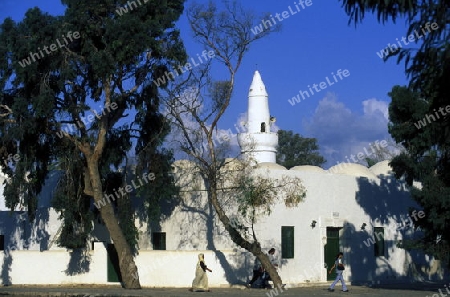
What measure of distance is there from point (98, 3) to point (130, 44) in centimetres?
214

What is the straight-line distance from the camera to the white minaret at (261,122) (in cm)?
3931

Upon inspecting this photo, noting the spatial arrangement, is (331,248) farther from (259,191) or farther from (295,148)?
(295,148)

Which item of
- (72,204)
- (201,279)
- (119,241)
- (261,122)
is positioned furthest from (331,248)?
(261,122)

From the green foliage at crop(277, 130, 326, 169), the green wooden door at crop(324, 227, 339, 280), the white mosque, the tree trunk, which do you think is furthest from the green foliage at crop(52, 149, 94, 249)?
the green foliage at crop(277, 130, 326, 169)

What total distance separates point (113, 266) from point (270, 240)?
20.6 feet

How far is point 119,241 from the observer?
26.7m

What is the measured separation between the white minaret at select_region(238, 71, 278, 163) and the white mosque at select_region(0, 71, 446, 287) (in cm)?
522

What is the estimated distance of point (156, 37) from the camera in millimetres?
26594

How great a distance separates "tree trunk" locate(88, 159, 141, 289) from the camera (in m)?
26.5

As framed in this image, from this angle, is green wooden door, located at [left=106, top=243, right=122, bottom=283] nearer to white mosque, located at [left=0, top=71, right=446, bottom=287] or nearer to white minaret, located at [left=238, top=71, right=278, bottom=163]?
white mosque, located at [left=0, top=71, right=446, bottom=287]

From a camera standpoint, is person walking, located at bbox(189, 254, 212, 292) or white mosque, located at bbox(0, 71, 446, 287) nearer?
person walking, located at bbox(189, 254, 212, 292)

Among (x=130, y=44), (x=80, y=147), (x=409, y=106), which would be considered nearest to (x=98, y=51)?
(x=130, y=44)

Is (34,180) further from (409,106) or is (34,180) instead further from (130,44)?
(409,106)

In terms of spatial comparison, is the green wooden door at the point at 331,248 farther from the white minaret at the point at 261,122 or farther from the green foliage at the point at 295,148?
the green foliage at the point at 295,148
